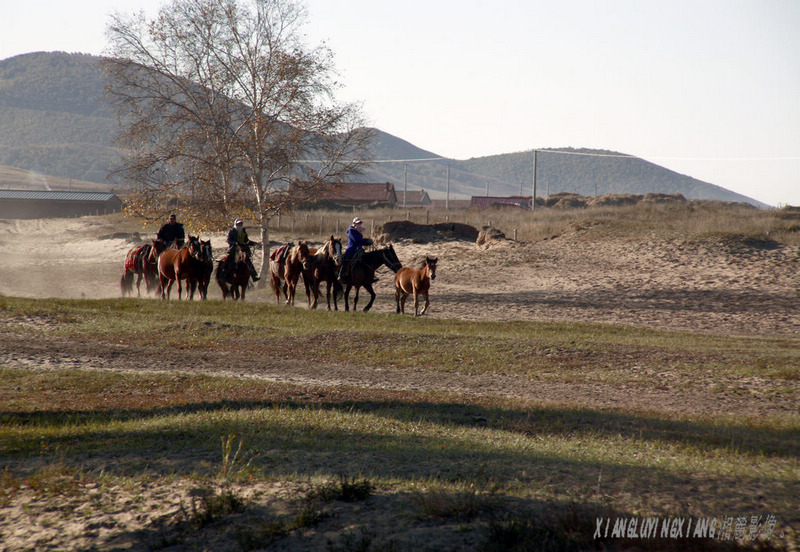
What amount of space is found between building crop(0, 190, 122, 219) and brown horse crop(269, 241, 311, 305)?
192 ft

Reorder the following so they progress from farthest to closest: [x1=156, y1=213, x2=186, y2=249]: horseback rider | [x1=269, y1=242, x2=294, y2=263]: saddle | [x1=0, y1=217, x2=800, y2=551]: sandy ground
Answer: [x1=156, y1=213, x2=186, y2=249]: horseback rider, [x1=269, y1=242, x2=294, y2=263]: saddle, [x1=0, y1=217, x2=800, y2=551]: sandy ground

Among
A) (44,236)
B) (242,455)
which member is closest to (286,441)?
(242,455)

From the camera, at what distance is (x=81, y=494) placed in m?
5.28

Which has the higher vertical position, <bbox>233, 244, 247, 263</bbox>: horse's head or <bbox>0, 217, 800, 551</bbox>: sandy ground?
<bbox>233, 244, 247, 263</bbox>: horse's head

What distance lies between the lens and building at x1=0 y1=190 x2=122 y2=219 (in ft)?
250

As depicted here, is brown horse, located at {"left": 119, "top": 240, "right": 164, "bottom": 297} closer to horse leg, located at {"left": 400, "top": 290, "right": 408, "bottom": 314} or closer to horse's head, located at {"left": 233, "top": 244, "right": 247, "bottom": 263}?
horse's head, located at {"left": 233, "top": 244, "right": 247, "bottom": 263}

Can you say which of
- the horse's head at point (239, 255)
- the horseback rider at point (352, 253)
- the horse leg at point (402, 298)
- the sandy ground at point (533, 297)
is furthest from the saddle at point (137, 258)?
the horse leg at point (402, 298)

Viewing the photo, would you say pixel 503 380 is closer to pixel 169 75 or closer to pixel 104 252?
pixel 169 75

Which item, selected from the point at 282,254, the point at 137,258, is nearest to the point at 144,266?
the point at 137,258

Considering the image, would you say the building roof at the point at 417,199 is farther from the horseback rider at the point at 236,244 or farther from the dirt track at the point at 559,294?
the horseback rider at the point at 236,244

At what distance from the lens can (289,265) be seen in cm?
2408

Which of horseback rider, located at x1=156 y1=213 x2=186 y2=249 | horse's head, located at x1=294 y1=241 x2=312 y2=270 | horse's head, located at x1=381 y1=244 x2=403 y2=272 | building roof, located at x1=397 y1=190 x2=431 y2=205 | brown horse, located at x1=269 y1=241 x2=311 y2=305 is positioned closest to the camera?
horse's head, located at x1=381 y1=244 x2=403 y2=272

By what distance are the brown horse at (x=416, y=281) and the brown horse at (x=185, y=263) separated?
6.95m

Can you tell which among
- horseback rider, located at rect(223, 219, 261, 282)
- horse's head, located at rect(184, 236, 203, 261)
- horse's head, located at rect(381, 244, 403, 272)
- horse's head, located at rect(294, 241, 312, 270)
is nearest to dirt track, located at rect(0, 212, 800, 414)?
horse's head, located at rect(381, 244, 403, 272)
